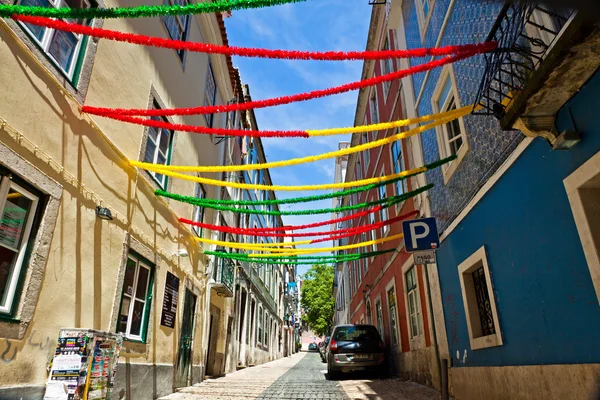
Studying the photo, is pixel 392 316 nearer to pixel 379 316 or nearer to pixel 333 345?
pixel 379 316

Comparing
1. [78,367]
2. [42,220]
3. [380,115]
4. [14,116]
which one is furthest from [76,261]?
[380,115]

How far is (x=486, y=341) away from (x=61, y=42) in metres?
7.69

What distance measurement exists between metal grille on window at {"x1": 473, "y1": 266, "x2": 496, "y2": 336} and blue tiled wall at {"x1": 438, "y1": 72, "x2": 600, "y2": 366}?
0.39 meters

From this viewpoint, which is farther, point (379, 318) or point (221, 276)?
point (379, 318)

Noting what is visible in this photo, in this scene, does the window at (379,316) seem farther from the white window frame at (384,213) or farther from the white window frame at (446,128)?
the white window frame at (446,128)

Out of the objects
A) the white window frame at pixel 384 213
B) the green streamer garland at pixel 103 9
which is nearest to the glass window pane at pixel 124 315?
the green streamer garland at pixel 103 9

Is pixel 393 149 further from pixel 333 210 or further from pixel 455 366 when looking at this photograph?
pixel 455 366

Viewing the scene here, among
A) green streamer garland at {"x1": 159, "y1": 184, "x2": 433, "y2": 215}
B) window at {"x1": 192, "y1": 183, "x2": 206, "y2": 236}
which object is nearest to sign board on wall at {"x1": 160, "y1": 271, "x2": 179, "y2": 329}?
green streamer garland at {"x1": 159, "y1": 184, "x2": 433, "y2": 215}

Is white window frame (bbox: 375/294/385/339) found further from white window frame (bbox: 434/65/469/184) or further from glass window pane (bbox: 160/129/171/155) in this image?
glass window pane (bbox: 160/129/171/155)

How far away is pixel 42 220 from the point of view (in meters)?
4.53

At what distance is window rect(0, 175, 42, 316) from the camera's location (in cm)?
400

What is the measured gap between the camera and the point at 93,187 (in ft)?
18.5

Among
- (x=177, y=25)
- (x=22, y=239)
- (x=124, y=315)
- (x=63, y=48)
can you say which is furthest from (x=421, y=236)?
(x=177, y=25)

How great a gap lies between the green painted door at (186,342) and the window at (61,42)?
234 inches
